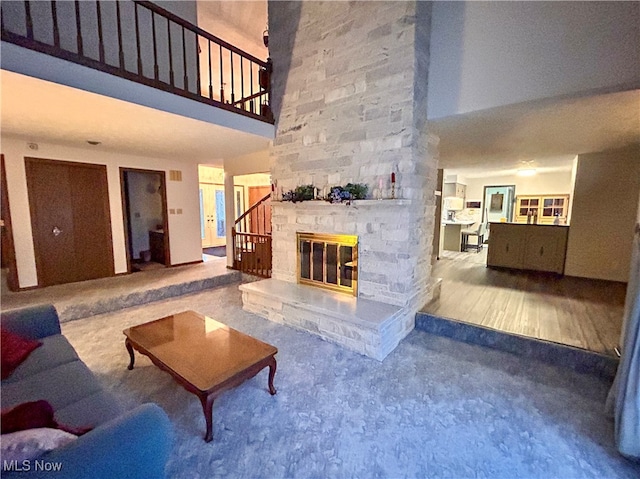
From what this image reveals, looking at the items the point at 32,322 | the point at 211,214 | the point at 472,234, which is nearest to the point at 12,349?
the point at 32,322

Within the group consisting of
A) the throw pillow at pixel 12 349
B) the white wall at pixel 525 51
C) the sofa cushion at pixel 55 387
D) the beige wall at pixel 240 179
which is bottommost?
the sofa cushion at pixel 55 387

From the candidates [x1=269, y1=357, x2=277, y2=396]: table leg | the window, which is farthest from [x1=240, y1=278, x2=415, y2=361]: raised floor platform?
the window

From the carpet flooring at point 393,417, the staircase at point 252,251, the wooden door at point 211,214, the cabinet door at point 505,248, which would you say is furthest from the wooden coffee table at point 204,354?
the wooden door at point 211,214

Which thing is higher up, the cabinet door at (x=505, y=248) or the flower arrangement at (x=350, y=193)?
the flower arrangement at (x=350, y=193)

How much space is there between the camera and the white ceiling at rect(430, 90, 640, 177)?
2.62 m

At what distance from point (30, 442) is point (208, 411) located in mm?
948

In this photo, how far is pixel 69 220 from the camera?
14.8 feet

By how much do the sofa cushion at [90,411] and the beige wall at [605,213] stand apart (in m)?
6.39

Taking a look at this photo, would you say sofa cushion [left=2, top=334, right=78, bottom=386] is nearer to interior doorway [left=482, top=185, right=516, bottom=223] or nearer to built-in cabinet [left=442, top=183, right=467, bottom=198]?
built-in cabinet [left=442, top=183, right=467, bottom=198]

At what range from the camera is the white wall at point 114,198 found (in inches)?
158

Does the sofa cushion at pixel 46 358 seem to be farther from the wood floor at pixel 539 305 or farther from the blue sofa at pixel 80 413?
the wood floor at pixel 539 305

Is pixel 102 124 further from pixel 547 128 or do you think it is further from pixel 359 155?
pixel 547 128

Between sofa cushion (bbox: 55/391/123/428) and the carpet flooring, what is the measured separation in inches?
19.2

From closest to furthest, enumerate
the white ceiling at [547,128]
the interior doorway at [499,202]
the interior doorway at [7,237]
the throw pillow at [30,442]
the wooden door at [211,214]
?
1. the throw pillow at [30,442]
2. the white ceiling at [547,128]
3. the interior doorway at [7,237]
4. the wooden door at [211,214]
5. the interior doorway at [499,202]
